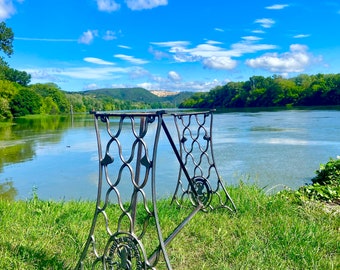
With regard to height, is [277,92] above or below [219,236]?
above

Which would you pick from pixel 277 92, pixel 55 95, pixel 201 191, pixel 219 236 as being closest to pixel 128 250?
pixel 219 236

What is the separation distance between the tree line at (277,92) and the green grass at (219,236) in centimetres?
5925

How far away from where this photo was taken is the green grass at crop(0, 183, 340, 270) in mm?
2359

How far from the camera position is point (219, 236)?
2.81 meters

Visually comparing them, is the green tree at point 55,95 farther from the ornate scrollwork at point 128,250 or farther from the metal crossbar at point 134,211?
the ornate scrollwork at point 128,250

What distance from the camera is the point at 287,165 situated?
8.88 meters

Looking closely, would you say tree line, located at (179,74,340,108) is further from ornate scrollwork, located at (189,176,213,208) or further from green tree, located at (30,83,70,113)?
ornate scrollwork, located at (189,176,213,208)

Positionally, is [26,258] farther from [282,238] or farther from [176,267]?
[282,238]

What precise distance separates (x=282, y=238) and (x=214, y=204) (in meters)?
1.08

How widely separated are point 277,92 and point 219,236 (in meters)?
70.2

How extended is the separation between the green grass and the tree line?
59.2 m

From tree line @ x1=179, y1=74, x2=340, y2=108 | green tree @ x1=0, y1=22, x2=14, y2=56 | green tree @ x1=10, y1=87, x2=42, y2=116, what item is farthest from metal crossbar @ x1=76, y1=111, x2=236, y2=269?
tree line @ x1=179, y1=74, x2=340, y2=108

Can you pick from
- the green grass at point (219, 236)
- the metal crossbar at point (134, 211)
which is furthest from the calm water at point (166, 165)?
the metal crossbar at point (134, 211)

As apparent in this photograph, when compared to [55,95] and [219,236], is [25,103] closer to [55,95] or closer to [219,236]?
[55,95]
